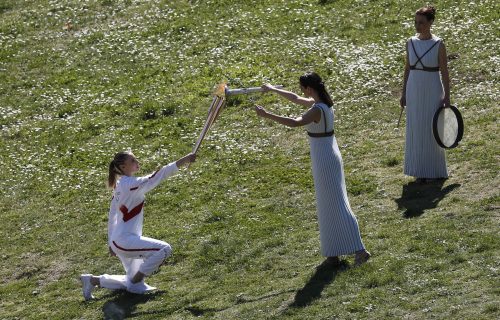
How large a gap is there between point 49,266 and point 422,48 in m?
5.47

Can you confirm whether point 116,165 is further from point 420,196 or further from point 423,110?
point 423,110

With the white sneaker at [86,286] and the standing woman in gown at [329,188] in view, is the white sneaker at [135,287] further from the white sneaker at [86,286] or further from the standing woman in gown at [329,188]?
the standing woman in gown at [329,188]

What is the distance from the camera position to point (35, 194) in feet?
54.4

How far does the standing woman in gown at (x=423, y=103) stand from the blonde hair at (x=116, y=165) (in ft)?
13.8

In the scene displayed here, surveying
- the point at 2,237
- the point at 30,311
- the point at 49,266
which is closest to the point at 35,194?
the point at 2,237

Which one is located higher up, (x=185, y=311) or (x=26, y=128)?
(x=26, y=128)

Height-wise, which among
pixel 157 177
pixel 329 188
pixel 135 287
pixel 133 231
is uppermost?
pixel 157 177

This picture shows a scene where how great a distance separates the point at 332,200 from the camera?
1168 centimetres

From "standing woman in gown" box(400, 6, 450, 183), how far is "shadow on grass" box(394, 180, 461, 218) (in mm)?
138

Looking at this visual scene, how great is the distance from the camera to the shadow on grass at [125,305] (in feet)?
37.9

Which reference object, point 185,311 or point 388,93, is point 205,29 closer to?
point 388,93

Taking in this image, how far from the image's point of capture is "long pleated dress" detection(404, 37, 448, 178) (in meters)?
14.1

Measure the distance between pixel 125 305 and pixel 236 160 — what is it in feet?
17.2

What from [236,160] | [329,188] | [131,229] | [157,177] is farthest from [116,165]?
[236,160]
